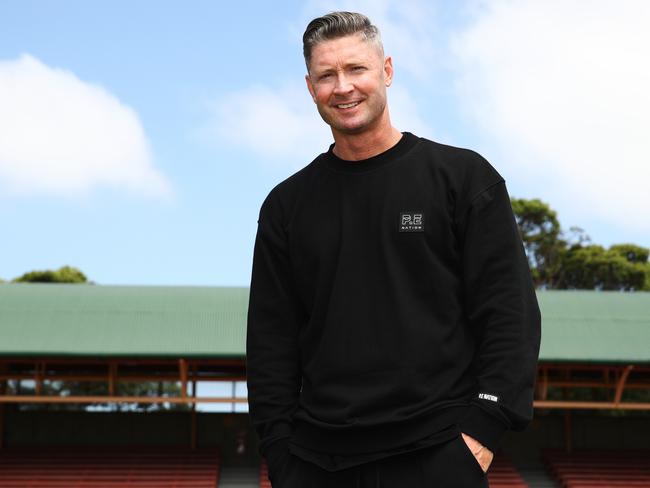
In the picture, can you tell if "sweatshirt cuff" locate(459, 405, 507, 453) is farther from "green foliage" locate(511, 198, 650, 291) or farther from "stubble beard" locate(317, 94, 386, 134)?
"green foliage" locate(511, 198, 650, 291)

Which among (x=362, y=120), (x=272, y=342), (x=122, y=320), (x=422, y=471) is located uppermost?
(x=362, y=120)

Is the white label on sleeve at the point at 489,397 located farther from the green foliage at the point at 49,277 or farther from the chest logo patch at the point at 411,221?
the green foliage at the point at 49,277

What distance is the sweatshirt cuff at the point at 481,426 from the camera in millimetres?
2918

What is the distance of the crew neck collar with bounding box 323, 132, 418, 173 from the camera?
10.5 ft

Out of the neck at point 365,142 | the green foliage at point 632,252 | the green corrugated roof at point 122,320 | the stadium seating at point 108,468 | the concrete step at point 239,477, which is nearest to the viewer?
the neck at point 365,142

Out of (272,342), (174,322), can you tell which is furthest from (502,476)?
(272,342)

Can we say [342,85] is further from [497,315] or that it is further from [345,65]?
[497,315]

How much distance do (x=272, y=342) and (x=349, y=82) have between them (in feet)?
2.99

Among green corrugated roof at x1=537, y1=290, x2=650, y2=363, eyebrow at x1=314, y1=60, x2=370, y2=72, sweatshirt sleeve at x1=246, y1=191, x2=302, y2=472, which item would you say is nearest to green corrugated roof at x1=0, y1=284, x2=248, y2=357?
green corrugated roof at x1=537, y1=290, x2=650, y2=363

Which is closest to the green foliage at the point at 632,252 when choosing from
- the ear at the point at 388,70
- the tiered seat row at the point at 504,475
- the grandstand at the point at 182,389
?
the grandstand at the point at 182,389

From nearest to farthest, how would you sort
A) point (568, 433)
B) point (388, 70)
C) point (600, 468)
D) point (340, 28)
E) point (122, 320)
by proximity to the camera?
1. point (340, 28)
2. point (388, 70)
3. point (122, 320)
4. point (600, 468)
5. point (568, 433)

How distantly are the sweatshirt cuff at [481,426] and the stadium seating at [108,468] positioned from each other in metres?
22.3

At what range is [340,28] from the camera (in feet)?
10.3

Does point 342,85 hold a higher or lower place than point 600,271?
lower
